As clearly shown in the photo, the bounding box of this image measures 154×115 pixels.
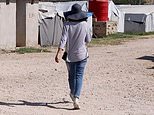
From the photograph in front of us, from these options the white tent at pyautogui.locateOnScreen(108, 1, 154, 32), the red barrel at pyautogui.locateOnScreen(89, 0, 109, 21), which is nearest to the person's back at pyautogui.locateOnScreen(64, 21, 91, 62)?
the red barrel at pyautogui.locateOnScreen(89, 0, 109, 21)

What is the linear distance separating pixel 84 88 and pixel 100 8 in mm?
20774

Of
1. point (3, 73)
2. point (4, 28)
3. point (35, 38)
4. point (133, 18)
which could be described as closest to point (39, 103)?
point (3, 73)

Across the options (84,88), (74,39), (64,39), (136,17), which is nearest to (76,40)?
(74,39)

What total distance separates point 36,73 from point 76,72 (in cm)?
518

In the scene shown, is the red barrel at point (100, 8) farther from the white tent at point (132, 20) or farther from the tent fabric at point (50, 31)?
the tent fabric at point (50, 31)

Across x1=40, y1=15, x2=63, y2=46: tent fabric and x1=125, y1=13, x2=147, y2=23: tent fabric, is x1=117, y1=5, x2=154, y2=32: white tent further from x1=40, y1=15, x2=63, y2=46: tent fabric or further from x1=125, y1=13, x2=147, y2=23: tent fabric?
x1=40, y1=15, x2=63, y2=46: tent fabric

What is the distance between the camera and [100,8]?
31.7m

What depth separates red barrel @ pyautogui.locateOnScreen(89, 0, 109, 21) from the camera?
31391 mm

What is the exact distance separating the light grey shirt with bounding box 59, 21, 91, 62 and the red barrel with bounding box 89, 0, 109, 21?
22.7m

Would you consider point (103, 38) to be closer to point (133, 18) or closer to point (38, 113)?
point (133, 18)

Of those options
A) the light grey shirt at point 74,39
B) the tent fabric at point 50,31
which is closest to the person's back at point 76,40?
the light grey shirt at point 74,39

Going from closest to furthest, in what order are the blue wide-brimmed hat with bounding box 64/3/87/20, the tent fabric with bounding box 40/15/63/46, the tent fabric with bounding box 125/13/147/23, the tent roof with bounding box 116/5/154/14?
the blue wide-brimmed hat with bounding box 64/3/87/20 < the tent fabric with bounding box 40/15/63/46 < the tent fabric with bounding box 125/13/147/23 < the tent roof with bounding box 116/5/154/14

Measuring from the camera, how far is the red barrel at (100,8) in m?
31.4

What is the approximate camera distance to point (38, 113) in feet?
27.6
